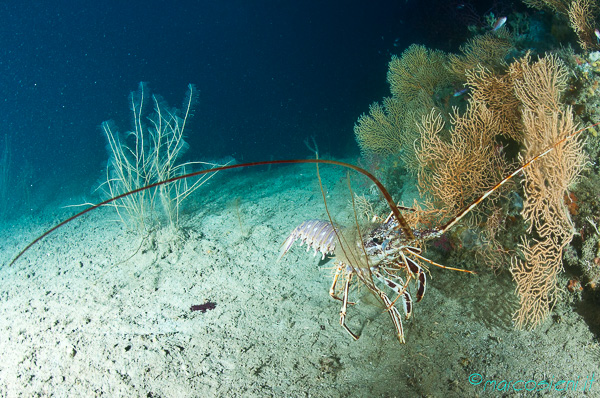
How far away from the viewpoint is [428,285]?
11.0 ft

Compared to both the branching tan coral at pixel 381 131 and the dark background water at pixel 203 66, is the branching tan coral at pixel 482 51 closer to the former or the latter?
the branching tan coral at pixel 381 131

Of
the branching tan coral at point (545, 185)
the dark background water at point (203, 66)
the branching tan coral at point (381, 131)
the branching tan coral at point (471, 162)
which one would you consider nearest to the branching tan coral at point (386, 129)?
the branching tan coral at point (381, 131)

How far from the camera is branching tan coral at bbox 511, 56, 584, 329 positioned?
235cm

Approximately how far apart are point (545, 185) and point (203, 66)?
53.8m

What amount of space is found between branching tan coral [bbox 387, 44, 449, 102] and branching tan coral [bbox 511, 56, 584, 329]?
128 inches

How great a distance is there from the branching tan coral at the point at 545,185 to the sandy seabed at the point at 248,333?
31cm

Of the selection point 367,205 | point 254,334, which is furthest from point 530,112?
point 254,334

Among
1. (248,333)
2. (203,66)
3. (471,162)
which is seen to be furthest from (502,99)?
(203,66)

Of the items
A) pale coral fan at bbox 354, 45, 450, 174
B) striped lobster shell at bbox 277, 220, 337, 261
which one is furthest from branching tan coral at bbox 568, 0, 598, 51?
striped lobster shell at bbox 277, 220, 337, 261

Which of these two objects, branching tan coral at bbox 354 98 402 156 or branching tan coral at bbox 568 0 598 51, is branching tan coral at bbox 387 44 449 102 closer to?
branching tan coral at bbox 354 98 402 156

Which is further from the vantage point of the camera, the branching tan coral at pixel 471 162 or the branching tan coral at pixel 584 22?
the branching tan coral at pixel 584 22

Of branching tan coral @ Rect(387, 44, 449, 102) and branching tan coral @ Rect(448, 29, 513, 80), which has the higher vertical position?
branching tan coral @ Rect(387, 44, 449, 102)

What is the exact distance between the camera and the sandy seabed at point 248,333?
230cm

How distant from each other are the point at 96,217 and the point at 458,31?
12.7 m
